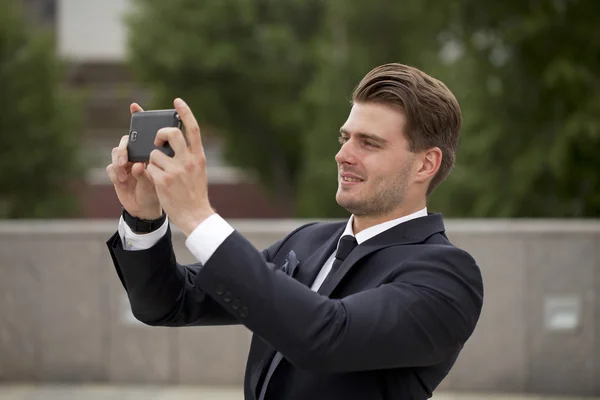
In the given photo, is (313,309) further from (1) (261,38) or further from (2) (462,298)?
(1) (261,38)

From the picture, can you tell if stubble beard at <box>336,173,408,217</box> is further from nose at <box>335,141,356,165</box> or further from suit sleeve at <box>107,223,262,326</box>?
suit sleeve at <box>107,223,262,326</box>

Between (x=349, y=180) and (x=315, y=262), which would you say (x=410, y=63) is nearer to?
(x=315, y=262)

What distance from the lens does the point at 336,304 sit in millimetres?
1841

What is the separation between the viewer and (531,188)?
405 inches

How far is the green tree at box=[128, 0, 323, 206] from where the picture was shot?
2555 centimetres

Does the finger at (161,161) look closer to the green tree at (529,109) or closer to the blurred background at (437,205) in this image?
the blurred background at (437,205)

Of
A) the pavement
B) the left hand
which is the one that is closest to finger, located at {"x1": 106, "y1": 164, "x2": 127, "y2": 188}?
the left hand

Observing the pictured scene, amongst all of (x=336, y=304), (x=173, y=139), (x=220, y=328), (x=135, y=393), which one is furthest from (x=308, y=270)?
(x=135, y=393)

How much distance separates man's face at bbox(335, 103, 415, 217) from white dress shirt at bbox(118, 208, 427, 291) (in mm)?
82

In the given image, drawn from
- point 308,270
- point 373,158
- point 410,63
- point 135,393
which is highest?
point 373,158

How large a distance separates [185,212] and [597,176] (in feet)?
29.2

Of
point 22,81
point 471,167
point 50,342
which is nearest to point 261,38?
point 22,81

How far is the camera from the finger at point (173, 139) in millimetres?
1761

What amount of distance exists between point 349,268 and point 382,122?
0.36 metres
